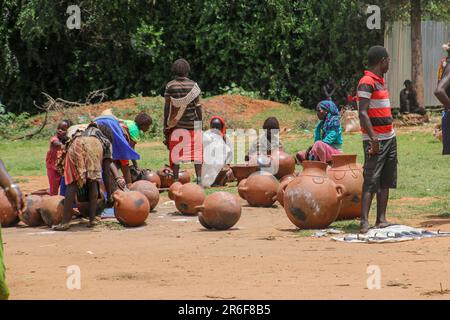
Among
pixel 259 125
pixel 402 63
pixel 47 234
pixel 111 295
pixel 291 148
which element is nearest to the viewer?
pixel 111 295

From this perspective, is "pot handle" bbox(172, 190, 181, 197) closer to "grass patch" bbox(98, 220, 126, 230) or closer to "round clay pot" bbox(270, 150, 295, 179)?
"grass patch" bbox(98, 220, 126, 230)

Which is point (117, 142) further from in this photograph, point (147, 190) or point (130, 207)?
point (130, 207)

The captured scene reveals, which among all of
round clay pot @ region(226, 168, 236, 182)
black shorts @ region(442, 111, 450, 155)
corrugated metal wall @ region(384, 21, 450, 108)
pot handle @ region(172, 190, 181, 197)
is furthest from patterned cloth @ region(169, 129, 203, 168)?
corrugated metal wall @ region(384, 21, 450, 108)

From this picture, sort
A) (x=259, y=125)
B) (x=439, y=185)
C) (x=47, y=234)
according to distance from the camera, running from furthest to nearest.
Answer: (x=259, y=125)
(x=439, y=185)
(x=47, y=234)

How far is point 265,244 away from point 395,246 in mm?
1167

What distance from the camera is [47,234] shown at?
9.73 m

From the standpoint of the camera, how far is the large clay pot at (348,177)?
9.58 m

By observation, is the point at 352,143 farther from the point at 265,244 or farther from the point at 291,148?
the point at 265,244

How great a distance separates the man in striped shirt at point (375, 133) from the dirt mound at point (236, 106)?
1287 centimetres

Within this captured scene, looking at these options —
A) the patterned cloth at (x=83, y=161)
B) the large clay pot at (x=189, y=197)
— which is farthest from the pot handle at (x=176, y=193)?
the patterned cloth at (x=83, y=161)

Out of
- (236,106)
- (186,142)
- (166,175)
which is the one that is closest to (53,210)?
(166,175)

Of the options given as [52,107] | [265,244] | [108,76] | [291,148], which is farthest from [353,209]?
[108,76]

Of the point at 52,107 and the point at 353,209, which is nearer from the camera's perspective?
the point at 353,209

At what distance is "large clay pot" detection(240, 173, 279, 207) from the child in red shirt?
218 centimetres
